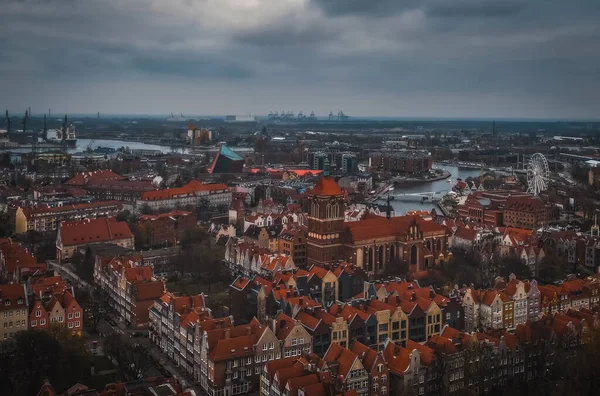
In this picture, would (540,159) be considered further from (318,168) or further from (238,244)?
(238,244)

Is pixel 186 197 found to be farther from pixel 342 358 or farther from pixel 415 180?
pixel 415 180

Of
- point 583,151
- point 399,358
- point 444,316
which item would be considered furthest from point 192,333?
point 583,151

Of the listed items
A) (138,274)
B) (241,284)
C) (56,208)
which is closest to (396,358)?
(241,284)

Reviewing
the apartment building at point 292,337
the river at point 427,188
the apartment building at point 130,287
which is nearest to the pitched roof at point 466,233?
the apartment building at point 130,287

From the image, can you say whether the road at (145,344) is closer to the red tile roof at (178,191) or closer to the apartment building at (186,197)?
the apartment building at (186,197)

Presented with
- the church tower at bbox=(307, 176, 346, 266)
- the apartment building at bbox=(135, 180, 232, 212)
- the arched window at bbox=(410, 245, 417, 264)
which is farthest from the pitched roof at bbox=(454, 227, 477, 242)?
the apartment building at bbox=(135, 180, 232, 212)

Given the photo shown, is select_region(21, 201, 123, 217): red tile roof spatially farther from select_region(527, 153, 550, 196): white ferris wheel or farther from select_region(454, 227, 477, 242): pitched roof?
select_region(527, 153, 550, 196): white ferris wheel

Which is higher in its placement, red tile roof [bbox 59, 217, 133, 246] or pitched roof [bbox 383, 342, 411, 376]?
red tile roof [bbox 59, 217, 133, 246]
